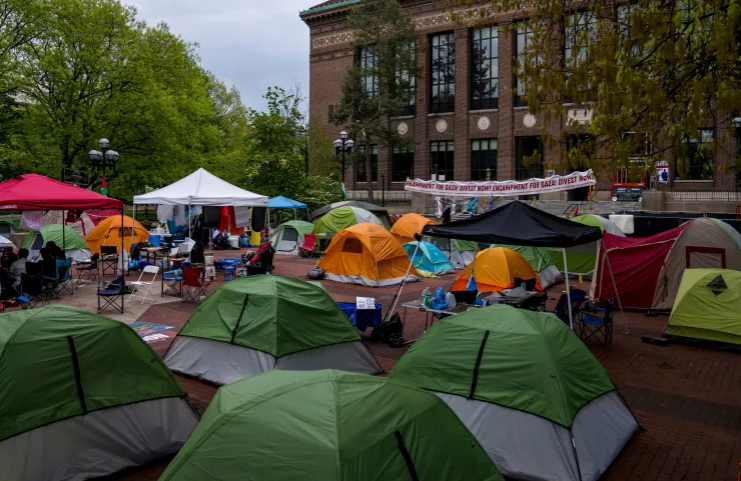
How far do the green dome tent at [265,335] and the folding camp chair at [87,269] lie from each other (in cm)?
945

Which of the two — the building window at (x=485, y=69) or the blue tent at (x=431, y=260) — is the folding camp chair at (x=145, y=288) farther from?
the building window at (x=485, y=69)

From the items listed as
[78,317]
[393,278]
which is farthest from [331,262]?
[78,317]

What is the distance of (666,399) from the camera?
852 cm

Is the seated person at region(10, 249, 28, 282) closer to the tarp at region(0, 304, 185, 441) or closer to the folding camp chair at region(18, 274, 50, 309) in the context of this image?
the folding camp chair at region(18, 274, 50, 309)

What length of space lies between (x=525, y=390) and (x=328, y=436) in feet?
10.4

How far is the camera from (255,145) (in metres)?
35.0

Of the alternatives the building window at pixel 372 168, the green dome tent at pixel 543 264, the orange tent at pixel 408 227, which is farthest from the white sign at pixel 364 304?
the building window at pixel 372 168

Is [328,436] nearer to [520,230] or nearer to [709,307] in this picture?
[520,230]

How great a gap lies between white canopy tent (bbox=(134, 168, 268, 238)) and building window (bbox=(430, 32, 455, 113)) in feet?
88.4

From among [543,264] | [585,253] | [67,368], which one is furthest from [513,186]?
[67,368]

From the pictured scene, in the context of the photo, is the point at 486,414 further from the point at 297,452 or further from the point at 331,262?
the point at 331,262

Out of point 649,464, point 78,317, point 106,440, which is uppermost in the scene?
point 78,317

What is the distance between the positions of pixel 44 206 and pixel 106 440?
8.96 metres

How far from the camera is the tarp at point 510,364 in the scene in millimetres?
6145
